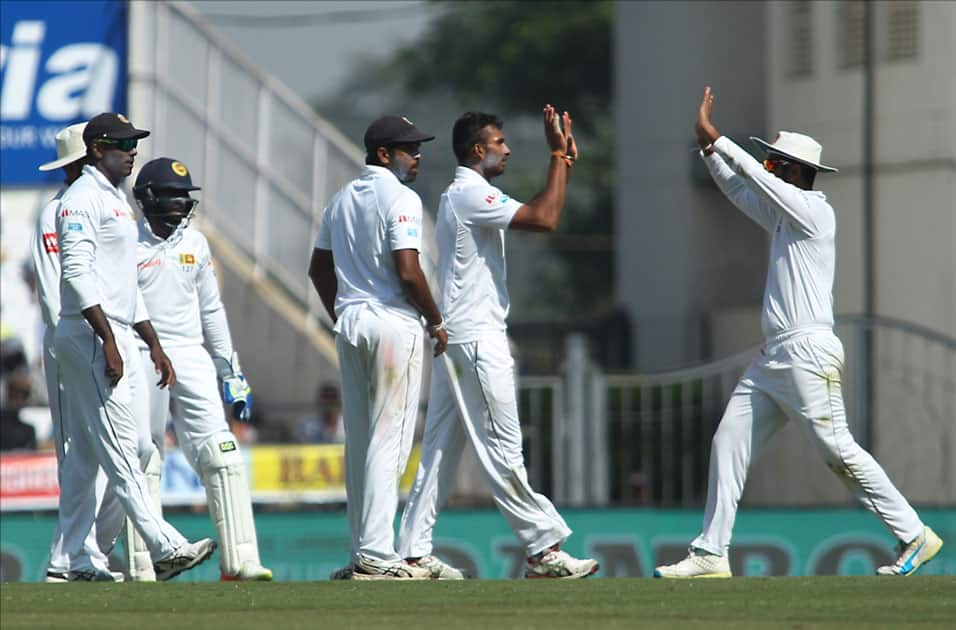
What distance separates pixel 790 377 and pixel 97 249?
129 inches

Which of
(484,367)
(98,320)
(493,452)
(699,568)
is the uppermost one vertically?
(98,320)

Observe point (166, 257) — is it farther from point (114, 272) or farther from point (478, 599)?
point (478, 599)

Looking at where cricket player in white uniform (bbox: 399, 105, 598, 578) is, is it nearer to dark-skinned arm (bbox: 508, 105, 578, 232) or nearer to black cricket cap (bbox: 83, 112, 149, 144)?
dark-skinned arm (bbox: 508, 105, 578, 232)

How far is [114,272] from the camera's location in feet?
31.7

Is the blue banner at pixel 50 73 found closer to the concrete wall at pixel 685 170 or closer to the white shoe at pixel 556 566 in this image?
the concrete wall at pixel 685 170

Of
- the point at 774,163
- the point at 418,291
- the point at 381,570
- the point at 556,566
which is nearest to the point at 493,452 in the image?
the point at 556,566

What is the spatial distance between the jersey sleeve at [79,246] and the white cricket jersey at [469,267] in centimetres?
164

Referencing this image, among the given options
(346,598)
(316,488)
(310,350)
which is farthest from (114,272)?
(310,350)

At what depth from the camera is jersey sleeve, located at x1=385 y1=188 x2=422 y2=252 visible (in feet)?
31.4

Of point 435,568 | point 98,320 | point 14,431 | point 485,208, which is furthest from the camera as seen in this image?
point 14,431

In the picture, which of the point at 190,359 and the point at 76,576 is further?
the point at 190,359

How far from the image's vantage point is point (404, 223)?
960 cm

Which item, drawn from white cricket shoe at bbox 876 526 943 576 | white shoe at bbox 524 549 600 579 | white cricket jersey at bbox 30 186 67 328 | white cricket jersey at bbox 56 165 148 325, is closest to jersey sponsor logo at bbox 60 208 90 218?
white cricket jersey at bbox 56 165 148 325

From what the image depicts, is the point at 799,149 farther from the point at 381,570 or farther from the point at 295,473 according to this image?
the point at 295,473
